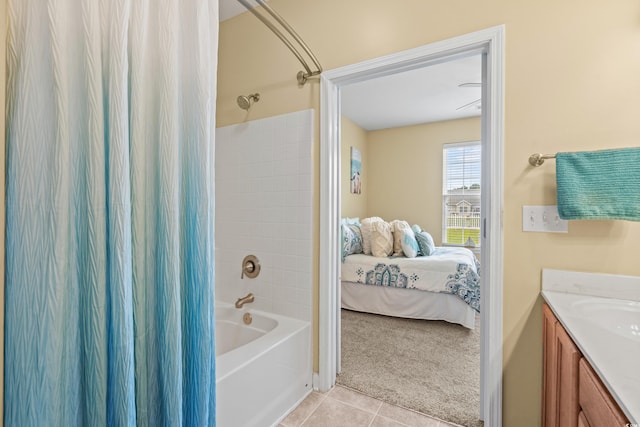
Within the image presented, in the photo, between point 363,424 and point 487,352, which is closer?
point 487,352

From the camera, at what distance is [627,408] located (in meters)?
0.59

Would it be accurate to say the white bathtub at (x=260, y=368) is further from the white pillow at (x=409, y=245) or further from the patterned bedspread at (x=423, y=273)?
the white pillow at (x=409, y=245)

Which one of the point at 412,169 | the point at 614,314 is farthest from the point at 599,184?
the point at 412,169

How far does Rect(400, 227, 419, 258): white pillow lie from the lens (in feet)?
11.7

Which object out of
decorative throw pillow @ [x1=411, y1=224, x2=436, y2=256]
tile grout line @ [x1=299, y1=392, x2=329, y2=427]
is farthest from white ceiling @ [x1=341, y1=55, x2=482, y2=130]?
tile grout line @ [x1=299, y1=392, x2=329, y2=427]

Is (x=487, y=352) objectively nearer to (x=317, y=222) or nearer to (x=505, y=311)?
(x=505, y=311)

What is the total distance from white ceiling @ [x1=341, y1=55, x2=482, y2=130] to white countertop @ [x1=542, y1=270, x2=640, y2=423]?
2193 mm

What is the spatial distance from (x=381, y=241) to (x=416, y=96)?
6.46 feet

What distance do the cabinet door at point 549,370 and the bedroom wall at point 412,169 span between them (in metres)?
3.87

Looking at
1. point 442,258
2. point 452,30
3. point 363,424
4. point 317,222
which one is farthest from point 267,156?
point 442,258

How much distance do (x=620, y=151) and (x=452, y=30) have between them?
0.95 metres

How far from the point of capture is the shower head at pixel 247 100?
83.0 inches

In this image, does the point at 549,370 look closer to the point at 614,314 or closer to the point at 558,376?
the point at 558,376

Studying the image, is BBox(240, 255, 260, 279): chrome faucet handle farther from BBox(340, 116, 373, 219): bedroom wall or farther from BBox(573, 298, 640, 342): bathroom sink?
BBox(340, 116, 373, 219): bedroom wall
